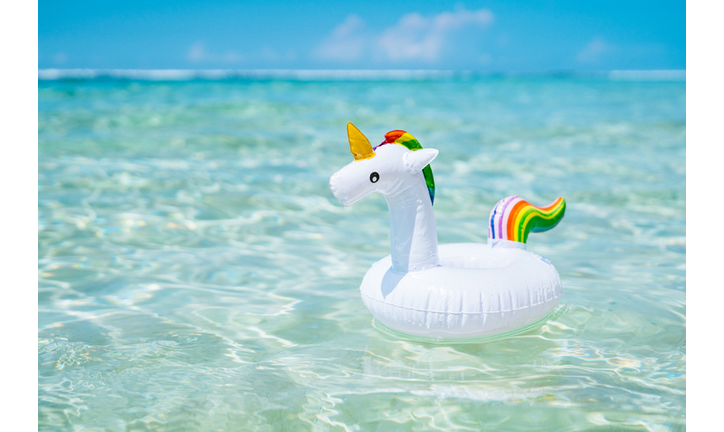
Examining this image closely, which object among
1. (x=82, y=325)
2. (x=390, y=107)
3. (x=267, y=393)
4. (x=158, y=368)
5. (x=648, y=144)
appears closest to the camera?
(x=267, y=393)

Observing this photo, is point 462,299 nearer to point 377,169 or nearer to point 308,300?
point 377,169

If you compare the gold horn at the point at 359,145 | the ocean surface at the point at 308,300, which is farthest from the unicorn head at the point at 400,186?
the ocean surface at the point at 308,300

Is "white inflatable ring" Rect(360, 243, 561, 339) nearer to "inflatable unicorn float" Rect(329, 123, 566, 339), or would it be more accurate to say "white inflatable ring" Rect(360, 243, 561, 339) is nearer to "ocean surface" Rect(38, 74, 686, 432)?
"inflatable unicorn float" Rect(329, 123, 566, 339)

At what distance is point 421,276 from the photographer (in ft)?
9.04

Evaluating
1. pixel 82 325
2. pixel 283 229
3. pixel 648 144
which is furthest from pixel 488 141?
pixel 82 325

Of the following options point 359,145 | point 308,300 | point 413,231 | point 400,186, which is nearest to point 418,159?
point 400,186

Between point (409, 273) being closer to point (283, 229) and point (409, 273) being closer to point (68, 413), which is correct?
point (68, 413)

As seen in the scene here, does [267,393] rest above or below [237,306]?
below

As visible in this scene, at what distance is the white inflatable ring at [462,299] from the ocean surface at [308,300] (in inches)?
5.7

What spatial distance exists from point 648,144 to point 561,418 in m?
7.85

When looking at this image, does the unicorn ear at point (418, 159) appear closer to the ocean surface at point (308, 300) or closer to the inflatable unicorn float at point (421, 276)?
the inflatable unicorn float at point (421, 276)

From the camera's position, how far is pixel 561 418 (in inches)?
89.7

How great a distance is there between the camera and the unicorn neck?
109 inches

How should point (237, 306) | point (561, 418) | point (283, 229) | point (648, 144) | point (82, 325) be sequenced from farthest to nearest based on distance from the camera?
point (648, 144), point (283, 229), point (237, 306), point (82, 325), point (561, 418)
